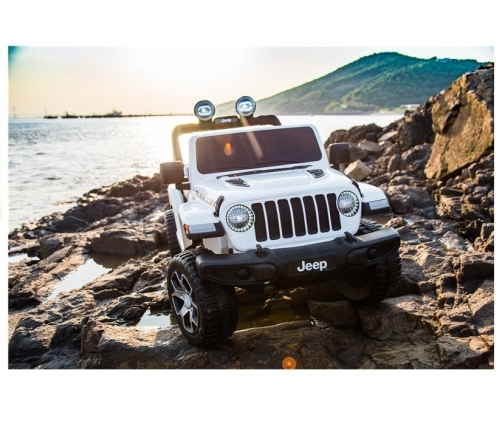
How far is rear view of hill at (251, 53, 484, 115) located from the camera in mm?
37188

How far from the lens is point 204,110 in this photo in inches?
267

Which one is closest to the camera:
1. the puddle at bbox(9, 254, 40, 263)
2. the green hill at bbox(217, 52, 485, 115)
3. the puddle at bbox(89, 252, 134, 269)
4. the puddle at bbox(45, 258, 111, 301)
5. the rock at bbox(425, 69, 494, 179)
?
the puddle at bbox(45, 258, 111, 301)

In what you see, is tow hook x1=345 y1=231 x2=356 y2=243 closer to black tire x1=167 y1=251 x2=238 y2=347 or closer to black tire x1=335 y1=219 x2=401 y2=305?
black tire x1=335 y1=219 x2=401 y2=305

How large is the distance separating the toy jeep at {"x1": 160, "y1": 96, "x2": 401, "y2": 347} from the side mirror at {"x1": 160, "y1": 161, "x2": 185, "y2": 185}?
0.4 inches

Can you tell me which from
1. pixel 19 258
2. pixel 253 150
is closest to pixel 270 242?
pixel 253 150

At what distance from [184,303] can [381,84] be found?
188ft

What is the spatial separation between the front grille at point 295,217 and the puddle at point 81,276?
409 centimetres

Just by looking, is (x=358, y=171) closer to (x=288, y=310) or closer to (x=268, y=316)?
(x=288, y=310)

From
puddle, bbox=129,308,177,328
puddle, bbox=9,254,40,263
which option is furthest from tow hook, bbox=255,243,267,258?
puddle, bbox=9,254,40,263

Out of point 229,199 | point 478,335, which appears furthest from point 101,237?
point 478,335

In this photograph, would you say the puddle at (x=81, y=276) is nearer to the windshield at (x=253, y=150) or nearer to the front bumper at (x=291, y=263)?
the windshield at (x=253, y=150)

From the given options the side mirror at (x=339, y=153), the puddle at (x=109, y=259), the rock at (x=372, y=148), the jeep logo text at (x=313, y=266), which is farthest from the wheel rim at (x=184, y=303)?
the rock at (x=372, y=148)

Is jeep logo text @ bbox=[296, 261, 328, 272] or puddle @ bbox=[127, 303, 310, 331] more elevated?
jeep logo text @ bbox=[296, 261, 328, 272]
